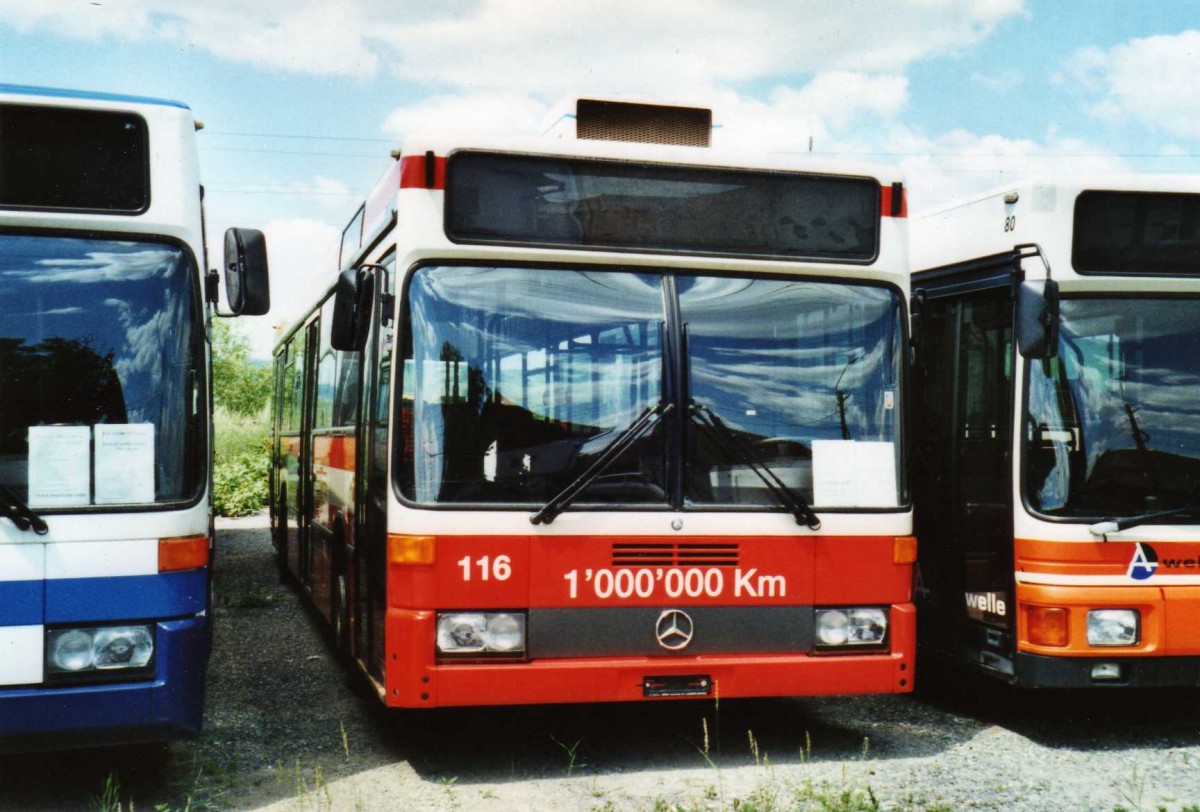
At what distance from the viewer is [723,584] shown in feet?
19.8

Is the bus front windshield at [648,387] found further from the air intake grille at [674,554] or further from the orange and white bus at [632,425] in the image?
the air intake grille at [674,554]

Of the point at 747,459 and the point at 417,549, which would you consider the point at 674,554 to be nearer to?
the point at 747,459

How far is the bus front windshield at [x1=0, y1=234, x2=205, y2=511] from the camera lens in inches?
→ 203

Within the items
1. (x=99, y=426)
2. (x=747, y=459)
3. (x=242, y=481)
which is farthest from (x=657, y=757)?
(x=242, y=481)

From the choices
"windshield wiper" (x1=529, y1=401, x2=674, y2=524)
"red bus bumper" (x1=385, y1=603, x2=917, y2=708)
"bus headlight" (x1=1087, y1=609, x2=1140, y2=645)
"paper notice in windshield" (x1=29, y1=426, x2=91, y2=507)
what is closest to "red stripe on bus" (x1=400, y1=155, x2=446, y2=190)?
"windshield wiper" (x1=529, y1=401, x2=674, y2=524)

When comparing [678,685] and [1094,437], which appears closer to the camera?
[678,685]

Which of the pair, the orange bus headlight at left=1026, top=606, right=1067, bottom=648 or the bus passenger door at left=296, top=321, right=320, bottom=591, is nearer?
the orange bus headlight at left=1026, top=606, right=1067, bottom=648

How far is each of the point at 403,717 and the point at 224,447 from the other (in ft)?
81.0

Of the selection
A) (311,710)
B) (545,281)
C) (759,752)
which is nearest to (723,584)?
(759,752)

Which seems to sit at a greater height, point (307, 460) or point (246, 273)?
point (246, 273)

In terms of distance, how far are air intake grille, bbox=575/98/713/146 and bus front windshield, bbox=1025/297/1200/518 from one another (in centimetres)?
217

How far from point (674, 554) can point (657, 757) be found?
3.80 feet

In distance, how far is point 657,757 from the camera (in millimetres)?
6453

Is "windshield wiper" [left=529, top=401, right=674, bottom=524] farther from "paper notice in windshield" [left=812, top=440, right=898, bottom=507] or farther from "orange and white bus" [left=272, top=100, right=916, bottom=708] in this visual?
"paper notice in windshield" [left=812, top=440, right=898, bottom=507]
